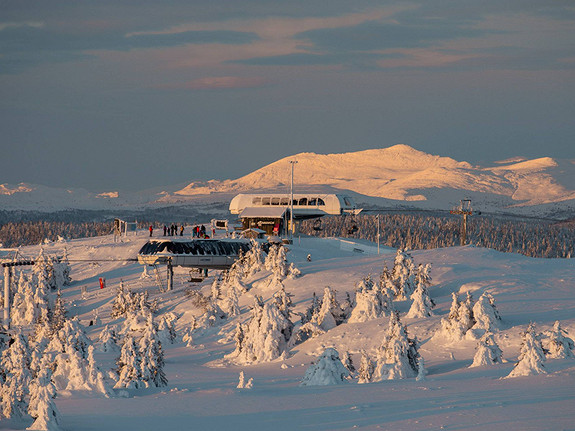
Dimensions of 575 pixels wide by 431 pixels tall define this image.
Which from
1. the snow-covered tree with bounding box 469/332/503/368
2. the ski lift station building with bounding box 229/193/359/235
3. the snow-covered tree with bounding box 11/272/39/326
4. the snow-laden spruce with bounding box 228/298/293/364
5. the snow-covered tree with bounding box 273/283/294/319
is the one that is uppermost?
the ski lift station building with bounding box 229/193/359/235

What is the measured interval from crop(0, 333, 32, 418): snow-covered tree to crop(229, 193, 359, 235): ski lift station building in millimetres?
61889

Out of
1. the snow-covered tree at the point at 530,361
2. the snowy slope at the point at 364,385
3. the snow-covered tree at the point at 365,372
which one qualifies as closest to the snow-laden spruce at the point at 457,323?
the snowy slope at the point at 364,385

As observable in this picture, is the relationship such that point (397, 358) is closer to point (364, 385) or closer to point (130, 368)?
point (364, 385)

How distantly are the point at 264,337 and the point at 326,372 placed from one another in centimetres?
1252

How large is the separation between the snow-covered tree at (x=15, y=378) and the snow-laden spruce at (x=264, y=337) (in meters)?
18.1

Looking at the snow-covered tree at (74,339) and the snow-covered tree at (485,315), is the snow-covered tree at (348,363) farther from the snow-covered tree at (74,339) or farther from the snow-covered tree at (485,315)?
the snow-covered tree at (74,339)

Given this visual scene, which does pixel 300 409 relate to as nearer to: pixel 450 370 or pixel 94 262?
pixel 450 370

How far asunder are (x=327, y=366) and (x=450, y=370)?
226 inches

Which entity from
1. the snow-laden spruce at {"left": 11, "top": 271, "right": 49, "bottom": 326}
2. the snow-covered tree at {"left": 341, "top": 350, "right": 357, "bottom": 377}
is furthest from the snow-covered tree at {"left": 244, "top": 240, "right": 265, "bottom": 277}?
the snow-covered tree at {"left": 341, "top": 350, "right": 357, "bottom": 377}

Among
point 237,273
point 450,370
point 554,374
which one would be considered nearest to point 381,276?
point 237,273

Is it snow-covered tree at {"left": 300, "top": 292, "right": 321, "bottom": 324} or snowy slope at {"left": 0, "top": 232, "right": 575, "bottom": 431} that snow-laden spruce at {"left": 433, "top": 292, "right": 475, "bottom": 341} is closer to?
snowy slope at {"left": 0, "top": 232, "right": 575, "bottom": 431}

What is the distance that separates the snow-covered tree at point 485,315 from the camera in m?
40.8

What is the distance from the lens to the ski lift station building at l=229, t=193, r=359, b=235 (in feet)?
290

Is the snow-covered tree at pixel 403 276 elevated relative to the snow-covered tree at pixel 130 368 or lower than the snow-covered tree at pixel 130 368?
elevated
